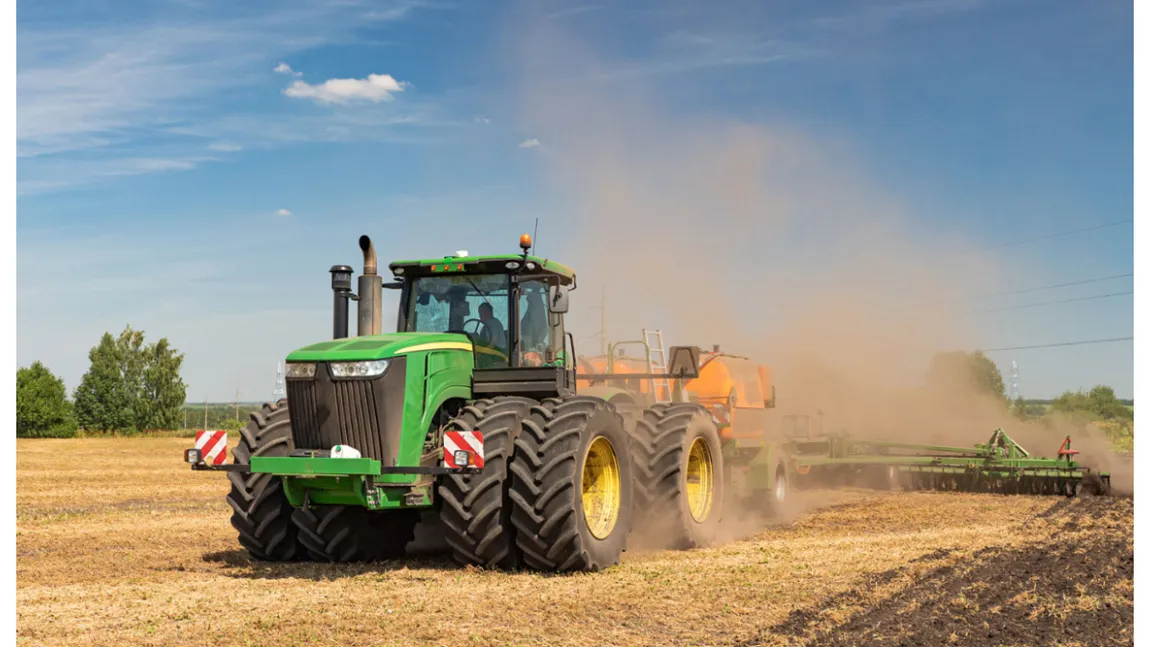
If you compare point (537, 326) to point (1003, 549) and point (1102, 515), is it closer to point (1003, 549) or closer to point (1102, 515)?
point (1003, 549)

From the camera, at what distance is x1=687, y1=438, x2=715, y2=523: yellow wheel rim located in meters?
14.1

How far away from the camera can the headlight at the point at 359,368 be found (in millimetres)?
10359

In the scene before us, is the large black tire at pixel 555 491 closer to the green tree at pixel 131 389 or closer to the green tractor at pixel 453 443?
the green tractor at pixel 453 443

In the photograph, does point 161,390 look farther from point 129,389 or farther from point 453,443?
point 453,443

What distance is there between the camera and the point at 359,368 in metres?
10.4

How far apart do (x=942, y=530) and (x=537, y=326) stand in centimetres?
693

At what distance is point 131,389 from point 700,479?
80.0 meters

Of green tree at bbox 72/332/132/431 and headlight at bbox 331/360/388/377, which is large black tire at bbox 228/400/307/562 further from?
green tree at bbox 72/332/132/431

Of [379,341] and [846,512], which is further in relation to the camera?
[846,512]

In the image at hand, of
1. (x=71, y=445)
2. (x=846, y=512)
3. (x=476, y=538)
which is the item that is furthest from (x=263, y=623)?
(x=71, y=445)

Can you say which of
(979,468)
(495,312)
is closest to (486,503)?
(495,312)

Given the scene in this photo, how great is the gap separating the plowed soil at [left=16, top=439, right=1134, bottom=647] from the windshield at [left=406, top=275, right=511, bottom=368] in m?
2.54

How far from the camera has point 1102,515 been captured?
16453 mm

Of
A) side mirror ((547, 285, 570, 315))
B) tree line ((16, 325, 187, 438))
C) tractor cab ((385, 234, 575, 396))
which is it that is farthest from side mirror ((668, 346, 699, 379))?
tree line ((16, 325, 187, 438))
